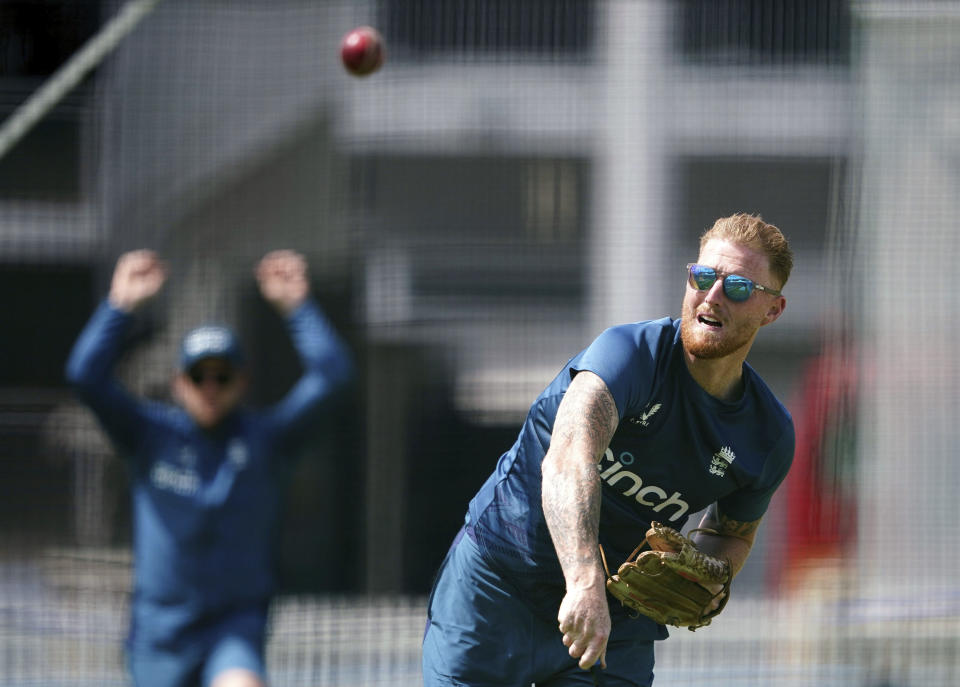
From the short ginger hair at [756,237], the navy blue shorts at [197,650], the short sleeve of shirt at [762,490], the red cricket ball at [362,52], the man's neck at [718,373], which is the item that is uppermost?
the red cricket ball at [362,52]

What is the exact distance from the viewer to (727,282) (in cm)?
325

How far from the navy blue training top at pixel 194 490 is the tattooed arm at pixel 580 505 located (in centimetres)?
196

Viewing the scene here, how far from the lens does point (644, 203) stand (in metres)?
7.37

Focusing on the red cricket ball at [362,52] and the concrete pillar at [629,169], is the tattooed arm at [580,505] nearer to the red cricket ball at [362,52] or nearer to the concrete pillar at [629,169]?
the red cricket ball at [362,52]

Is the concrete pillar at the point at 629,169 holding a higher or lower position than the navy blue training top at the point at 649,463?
higher

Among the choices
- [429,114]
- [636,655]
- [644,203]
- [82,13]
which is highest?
[82,13]

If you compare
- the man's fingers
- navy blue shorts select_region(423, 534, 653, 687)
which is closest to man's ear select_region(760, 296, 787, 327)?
navy blue shorts select_region(423, 534, 653, 687)

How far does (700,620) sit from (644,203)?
4239mm

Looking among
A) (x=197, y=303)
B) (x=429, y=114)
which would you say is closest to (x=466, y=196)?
(x=429, y=114)

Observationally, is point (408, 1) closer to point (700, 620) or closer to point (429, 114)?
point (429, 114)

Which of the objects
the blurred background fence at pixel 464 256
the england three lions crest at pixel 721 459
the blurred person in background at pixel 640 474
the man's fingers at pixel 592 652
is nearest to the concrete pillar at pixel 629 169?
the blurred background fence at pixel 464 256

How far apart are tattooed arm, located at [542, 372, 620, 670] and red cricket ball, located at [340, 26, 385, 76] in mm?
3758

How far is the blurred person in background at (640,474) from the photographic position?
325cm

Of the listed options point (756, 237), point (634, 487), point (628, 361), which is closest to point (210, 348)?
point (634, 487)
